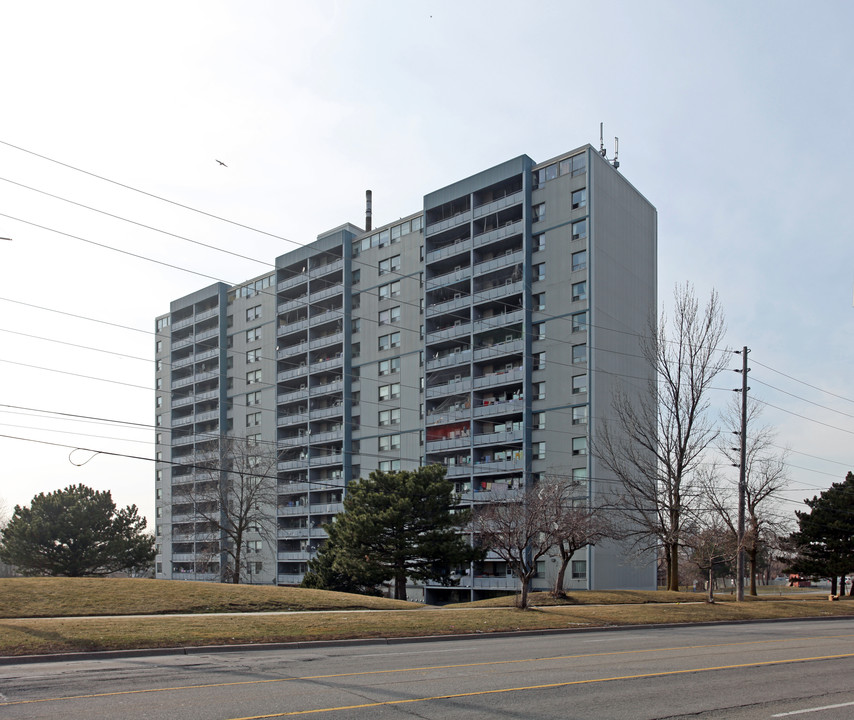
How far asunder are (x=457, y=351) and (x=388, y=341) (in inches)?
→ 423

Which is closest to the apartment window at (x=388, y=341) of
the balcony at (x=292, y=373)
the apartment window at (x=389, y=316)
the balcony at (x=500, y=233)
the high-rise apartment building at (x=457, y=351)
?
the high-rise apartment building at (x=457, y=351)

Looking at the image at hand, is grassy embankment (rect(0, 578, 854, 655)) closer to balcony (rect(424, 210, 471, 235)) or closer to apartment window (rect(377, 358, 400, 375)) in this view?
balcony (rect(424, 210, 471, 235))

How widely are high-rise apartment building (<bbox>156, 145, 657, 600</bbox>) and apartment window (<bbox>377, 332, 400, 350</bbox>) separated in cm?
16

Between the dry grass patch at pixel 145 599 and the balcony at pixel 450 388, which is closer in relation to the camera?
the dry grass patch at pixel 145 599

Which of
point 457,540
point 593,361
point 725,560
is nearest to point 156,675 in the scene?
point 725,560

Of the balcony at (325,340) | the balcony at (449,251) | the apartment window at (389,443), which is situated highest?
the balcony at (449,251)

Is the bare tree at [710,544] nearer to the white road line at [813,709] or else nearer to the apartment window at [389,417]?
the white road line at [813,709]

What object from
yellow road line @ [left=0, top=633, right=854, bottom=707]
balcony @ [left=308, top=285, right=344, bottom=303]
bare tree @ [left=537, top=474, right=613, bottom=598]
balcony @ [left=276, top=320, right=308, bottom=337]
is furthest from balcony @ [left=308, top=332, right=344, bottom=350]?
yellow road line @ [left=0, top=633, right=854, bottom=707]

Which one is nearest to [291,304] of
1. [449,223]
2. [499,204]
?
[449,223]

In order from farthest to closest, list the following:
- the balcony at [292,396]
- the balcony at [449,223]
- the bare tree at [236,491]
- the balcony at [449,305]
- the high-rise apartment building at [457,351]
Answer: the balcony at [292,396], the balcony at [449,223], the balcony at [449,305], the bare tree at [236,491], the high-rise apartment building at [457,351]

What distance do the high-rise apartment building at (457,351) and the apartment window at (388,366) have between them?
156 mm

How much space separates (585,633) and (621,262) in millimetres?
44604

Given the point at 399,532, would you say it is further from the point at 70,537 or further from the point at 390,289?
the point at 390,289

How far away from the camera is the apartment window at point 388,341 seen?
75438 millimetres
